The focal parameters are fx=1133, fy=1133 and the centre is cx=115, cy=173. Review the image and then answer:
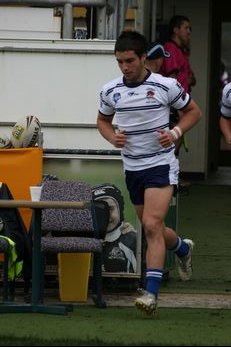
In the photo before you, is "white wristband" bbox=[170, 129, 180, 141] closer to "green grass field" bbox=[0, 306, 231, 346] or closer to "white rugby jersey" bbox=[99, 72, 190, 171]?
"white rugby jersey" bbox=[99, 72, 190, 171]

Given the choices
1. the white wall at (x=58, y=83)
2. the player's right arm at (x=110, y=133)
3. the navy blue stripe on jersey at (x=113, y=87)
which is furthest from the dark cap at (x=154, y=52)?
the navy blue stripe on jersey at (x=113, y=87)

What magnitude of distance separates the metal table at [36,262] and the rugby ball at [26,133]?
1.17 m

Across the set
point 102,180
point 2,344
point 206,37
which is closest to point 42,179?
point 102,180

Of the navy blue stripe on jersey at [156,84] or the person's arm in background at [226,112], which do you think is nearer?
the navy blue stripe on jersey at [156,84]

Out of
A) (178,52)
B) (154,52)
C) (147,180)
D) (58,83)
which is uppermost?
(178,52)

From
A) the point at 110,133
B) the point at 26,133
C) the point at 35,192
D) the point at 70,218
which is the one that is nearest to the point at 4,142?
the point at 26,133

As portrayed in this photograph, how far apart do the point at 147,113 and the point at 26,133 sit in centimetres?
146

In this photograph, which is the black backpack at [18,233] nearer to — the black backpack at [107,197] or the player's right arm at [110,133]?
the black backpack at [107,197]

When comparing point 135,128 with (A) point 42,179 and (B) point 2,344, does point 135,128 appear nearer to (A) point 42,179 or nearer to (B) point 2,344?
(A) point 42,179

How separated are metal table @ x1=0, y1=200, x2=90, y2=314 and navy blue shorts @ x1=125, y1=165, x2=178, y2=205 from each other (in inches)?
13.6

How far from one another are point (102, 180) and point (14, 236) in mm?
988

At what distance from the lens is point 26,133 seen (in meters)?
8.96

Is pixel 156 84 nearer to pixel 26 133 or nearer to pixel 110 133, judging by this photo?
pixel 110 133

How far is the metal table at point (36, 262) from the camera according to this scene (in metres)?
7.71
